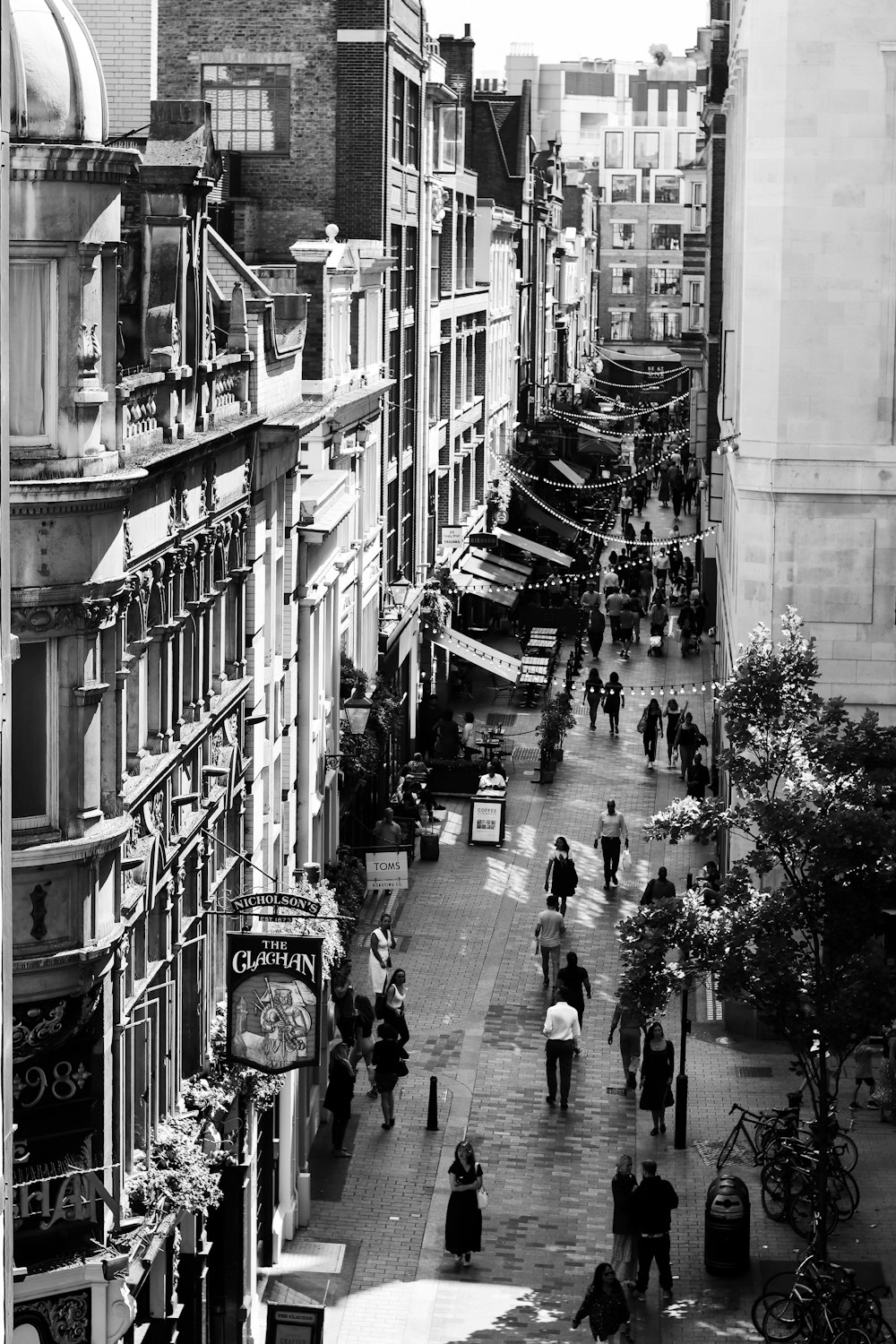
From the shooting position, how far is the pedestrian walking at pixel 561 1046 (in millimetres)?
28594

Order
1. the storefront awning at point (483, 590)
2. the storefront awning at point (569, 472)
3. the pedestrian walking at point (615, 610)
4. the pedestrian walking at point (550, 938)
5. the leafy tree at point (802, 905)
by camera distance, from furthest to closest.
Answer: the storefront awning at point (569, 472)
the pedestrian walking at point (615, 610)
the storefront awning at point (483, 590)
the pedestrian walking at point (550, 938)
the leafy tree at point (802, 905)

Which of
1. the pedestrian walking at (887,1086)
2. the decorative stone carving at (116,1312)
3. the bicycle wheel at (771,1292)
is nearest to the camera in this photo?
the decorative stone carving at (116,1312)

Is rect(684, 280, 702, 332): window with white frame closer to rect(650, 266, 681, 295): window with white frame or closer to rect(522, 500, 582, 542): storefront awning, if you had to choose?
rect(522, 500, 582, 542): storefront awning

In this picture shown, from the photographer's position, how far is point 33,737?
15.1 meters

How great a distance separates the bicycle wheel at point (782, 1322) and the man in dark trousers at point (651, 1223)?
1.37 m

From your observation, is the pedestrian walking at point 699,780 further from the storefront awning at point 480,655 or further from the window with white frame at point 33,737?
the window with white frame at point 33,737

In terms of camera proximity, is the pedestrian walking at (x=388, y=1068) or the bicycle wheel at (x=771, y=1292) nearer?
the bicycle wheel at (x=771, y=1292)

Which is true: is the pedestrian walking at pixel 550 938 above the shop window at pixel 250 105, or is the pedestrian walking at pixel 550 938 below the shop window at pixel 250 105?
below

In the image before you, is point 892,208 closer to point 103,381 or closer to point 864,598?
point 864,598

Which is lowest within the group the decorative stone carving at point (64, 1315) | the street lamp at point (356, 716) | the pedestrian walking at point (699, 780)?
the pedestrian walking at point (699, 780)

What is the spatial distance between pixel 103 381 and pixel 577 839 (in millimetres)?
28062

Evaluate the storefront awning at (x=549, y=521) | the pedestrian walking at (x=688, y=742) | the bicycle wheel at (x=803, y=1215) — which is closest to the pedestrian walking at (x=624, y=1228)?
the bicycle wheel at (x=803, y=1215)

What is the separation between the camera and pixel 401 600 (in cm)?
4684

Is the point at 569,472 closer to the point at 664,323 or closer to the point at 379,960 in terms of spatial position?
the point at 379,960
